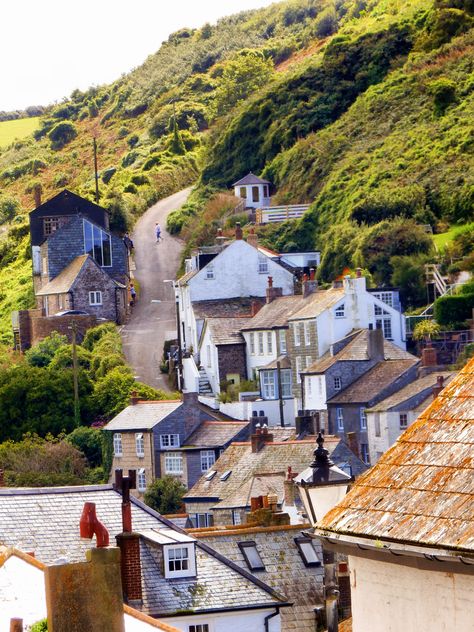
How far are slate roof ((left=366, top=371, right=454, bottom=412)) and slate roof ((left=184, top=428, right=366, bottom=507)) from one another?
3.56 m

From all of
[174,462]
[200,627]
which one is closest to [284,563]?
[200,627]

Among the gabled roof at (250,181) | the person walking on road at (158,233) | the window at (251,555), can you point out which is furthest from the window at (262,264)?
the window at (251,555)

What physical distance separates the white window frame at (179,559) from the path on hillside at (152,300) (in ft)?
197

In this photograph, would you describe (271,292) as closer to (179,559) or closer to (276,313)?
(276,313)

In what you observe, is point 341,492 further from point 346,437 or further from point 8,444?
point 8,444

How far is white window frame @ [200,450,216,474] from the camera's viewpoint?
7769 cm

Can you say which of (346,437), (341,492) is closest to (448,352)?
(346,437)

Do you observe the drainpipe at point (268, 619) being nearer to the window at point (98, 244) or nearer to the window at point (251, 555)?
the window at point (251, 555)

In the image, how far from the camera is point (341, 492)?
1344cm

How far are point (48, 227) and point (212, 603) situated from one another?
8444 cm

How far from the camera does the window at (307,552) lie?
39.9 m

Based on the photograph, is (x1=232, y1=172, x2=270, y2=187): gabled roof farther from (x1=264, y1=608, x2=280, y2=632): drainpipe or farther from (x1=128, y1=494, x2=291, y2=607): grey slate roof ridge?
(x1=264, y1=608, x2=280, y2=632): drainpipe

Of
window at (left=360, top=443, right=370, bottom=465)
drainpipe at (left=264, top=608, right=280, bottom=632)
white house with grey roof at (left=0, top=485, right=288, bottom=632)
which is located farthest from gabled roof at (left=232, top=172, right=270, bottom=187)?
drainpipe at (left=264, top=608, right=280, bottom=632)

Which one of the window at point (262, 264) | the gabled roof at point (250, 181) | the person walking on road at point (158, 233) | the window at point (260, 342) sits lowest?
the window at point (260, 342)
